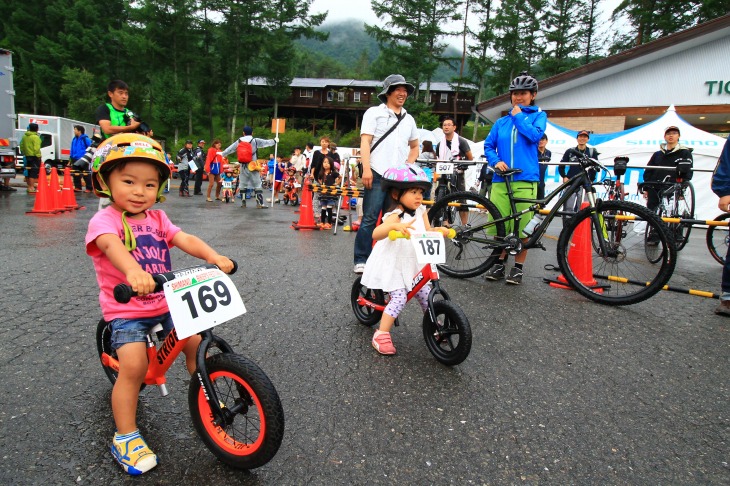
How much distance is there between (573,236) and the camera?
482 centimetres

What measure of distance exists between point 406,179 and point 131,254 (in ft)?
5.89

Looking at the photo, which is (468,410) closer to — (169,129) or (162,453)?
(162,453)

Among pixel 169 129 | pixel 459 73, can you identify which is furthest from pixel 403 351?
pixel 169 129

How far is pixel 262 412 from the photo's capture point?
181 centimetres

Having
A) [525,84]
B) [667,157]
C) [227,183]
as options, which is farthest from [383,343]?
[227,183]

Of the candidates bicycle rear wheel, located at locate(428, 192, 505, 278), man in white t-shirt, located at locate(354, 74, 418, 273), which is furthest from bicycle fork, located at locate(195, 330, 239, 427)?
bicycle rear wheel, located at locate(428, 192, 505, 278)

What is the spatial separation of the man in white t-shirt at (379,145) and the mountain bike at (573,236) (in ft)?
2.67

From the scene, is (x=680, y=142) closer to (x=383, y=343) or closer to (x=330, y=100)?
(x=383, y=343)

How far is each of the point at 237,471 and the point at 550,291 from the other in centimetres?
400

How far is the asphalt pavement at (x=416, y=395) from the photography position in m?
1.97

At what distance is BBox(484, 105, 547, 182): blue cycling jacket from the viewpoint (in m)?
5.08

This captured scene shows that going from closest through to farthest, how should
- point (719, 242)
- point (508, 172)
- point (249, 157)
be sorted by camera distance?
point (508, 172), point (719, 242), point (249, 157)

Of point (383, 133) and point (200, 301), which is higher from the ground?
point (383, 133)

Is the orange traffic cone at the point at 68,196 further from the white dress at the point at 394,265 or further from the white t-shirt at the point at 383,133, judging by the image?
the white dress at the point at 394,265
